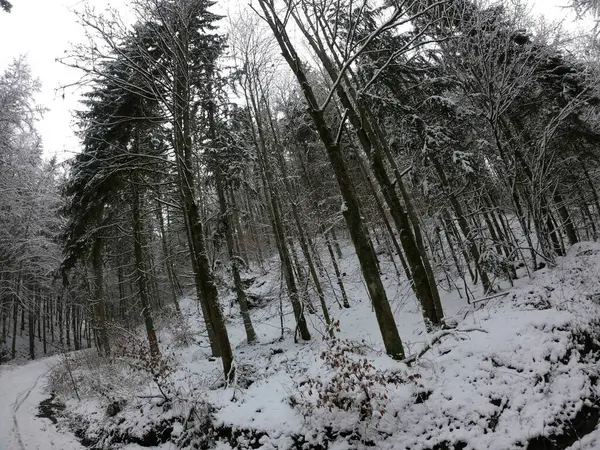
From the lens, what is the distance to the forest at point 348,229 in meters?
4.94

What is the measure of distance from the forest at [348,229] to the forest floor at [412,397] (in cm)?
4

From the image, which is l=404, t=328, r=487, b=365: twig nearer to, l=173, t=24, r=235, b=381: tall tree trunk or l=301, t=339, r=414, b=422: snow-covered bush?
l=301, t=339, r=414, b=422: snow-covered bush

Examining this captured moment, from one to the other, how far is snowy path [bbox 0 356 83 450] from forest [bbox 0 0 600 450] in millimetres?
325

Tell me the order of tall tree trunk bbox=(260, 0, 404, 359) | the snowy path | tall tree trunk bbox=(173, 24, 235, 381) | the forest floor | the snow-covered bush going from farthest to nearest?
the snowy path
tall tree trunk bbox=(173, 24, 235, 381)
tall tree trunk bbox=(260, 0, 404, 359)
the snow-covered bush
the forest floor

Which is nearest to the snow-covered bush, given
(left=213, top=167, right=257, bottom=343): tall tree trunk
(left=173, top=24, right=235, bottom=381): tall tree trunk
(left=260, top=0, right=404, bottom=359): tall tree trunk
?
(left=260, top=0, right=404, bottom=359): tall tree trunk

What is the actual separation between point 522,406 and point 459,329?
6.49ft

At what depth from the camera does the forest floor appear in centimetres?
436

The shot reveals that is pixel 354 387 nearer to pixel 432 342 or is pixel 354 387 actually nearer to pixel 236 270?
pixel 432 342

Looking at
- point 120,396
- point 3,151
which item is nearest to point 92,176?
point 120,396

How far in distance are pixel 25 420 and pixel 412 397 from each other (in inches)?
486

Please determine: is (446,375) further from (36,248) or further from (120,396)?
(36,248)

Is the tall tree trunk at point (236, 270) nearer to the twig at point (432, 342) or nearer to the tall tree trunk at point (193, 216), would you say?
the tall tree trunk at point (193, 216)

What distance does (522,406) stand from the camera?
438 cm

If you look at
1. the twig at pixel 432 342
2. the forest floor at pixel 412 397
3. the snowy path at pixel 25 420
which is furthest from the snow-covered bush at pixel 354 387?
the snowy path at pixel 25 420
